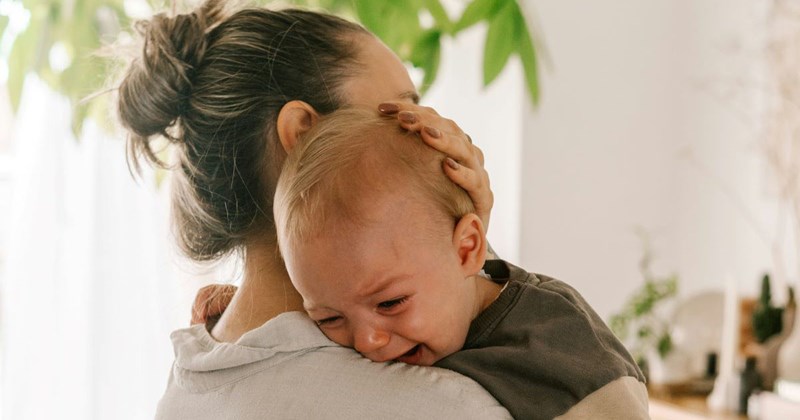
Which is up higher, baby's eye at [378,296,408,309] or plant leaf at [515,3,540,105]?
plant leaf at [515,3,540,105]

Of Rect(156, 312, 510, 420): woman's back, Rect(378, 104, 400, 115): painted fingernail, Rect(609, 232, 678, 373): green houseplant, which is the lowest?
Rect(609, 232, 678, 373): green houseplant

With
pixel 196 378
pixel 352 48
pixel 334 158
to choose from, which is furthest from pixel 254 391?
pixel 352 48

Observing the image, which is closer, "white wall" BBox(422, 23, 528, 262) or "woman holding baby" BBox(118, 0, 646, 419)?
"woman holding baby" BBox(118, 0, 646, 419)

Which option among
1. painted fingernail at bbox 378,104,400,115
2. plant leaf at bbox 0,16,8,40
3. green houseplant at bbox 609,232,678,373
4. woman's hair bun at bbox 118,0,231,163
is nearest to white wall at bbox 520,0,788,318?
green houseplant at bbox 609,232,678,373

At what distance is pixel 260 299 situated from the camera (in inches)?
41.7

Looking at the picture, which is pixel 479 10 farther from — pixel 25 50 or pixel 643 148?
pixel 643 148

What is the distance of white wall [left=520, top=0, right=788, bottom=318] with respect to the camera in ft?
11.1

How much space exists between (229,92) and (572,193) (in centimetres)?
255

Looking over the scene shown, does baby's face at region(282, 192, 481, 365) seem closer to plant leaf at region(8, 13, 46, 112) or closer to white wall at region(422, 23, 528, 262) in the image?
plant leaf at region(8, 13, 46, 112)

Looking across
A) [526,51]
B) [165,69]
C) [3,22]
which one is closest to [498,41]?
[526,51]

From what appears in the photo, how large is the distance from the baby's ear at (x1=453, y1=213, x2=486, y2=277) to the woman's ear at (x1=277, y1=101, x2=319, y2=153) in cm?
20

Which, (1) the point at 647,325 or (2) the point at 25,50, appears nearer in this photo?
(2) the point at 25,50

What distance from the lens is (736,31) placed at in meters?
3.39

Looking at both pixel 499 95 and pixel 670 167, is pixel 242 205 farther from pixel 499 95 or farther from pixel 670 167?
pixel 670 167
